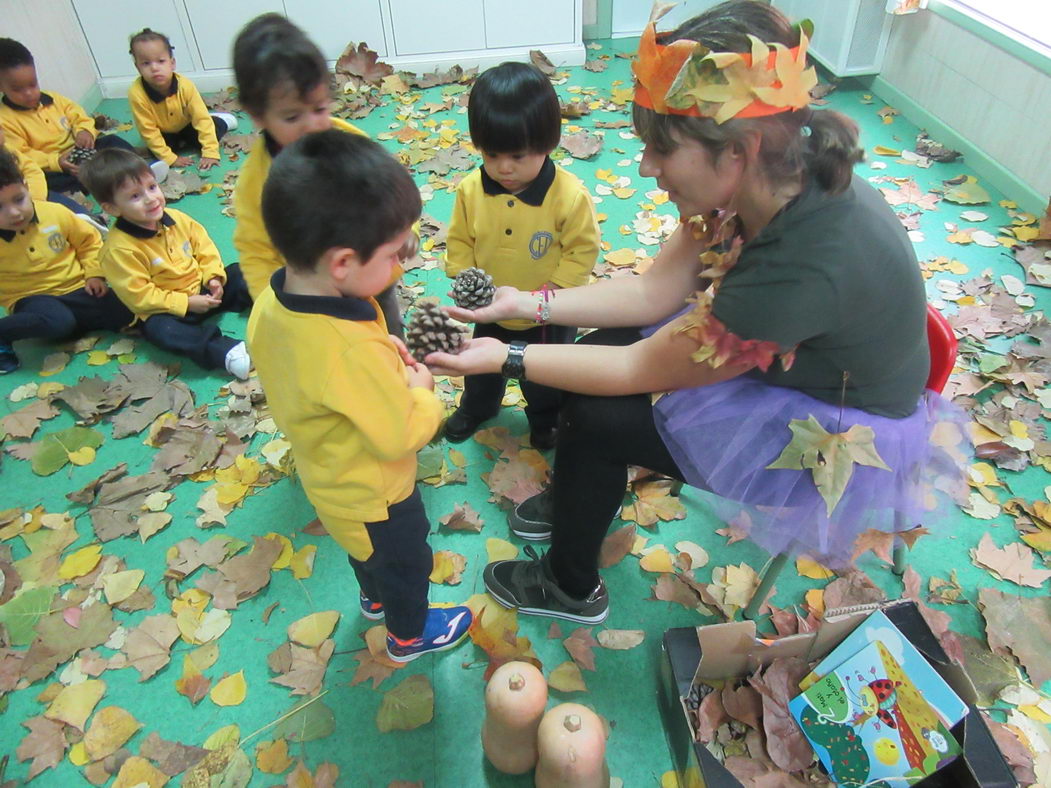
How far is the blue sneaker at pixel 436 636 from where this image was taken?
1.77 meters

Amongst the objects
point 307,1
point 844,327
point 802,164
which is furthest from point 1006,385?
point 307,1

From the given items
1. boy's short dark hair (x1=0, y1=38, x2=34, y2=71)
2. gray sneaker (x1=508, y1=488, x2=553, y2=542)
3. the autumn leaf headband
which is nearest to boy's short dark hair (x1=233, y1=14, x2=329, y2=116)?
the autumn leaf headband

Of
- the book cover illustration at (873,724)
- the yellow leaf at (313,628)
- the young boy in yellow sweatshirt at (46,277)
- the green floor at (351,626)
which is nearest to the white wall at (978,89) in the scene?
the green floor at (351,626)

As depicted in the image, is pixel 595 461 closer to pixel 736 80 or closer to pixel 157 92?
pixel 736 80

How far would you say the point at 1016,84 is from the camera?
136 inches

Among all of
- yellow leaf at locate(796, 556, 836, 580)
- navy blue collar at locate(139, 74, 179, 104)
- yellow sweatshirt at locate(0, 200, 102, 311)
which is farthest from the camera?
navy blue collar at locate(139, 74, 179, 104)

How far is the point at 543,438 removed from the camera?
238 centimetres

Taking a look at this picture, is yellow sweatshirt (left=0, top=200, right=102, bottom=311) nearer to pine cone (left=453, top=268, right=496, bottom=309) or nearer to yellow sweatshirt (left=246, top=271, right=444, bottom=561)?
pine cone (left=453, top=268, right=496, bottom=309)

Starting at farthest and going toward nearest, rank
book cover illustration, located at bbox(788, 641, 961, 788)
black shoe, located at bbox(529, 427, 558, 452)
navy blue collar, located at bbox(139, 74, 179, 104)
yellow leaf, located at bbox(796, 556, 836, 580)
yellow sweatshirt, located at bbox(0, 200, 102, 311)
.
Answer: navy blue collar, located at bbox(139, 74, 179, 104) < yellow sweatshirt, located at bbox(0, 200, 102, 311) < black shoe, located at bbox(529, 427, 558, 452) < yellow leaf, located at bbox(796, 556, 836, 580) < book cover illustration, located at bbox(788, 641, 961, 788)

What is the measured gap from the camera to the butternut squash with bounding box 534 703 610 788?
4.07 feet

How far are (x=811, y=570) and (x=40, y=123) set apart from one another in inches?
191

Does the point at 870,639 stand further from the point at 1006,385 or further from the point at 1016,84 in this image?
the point at 1016,84

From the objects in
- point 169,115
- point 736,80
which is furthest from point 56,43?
point 736,80

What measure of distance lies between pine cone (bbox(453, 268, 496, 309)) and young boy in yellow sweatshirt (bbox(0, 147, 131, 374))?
6.87 feet
